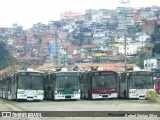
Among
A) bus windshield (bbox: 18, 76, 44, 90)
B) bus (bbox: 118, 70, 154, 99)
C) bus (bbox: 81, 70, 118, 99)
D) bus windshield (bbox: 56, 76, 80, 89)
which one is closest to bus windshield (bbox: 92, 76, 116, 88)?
bus (bbox: 81, 70, 118, 99)

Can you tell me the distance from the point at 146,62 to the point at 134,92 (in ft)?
235

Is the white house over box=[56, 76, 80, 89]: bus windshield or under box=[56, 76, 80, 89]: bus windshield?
over

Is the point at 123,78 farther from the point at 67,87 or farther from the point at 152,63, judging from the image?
the point at 152,63

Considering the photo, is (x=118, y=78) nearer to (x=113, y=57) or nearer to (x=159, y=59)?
(x=159, y=59)

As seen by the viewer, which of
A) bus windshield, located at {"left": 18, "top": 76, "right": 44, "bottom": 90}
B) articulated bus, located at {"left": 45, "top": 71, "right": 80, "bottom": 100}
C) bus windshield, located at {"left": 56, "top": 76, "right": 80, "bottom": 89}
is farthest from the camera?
bus windshield, located at {"left": 56, "top": 76, "right": 80, "bottom": 89}

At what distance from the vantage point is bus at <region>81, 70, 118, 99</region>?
42781mm

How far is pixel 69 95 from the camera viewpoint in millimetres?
41906

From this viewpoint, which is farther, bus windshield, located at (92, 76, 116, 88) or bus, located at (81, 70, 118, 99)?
bus windshield, located at (92, 76, 116, 88)

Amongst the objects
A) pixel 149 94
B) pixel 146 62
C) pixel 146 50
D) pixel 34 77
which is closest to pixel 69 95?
pixel 34 77

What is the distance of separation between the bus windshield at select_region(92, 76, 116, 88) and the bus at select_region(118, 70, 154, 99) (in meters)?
1.14

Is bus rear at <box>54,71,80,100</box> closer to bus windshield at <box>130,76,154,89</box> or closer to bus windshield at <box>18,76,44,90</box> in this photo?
bus windshield at <box>18,76,44,90</box>

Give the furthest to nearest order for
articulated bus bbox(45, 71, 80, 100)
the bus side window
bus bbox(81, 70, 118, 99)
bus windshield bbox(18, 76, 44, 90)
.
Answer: the bus side window → bus bbox(81, 70, 118, 99) → articulated bus bbox(45, 71, 80, 100) → bus windshield bbox(18, 76, 44, 90)

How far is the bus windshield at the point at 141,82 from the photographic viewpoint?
141ft

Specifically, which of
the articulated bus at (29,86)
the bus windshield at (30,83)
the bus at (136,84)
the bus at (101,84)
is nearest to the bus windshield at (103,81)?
the bus at (101,84)
